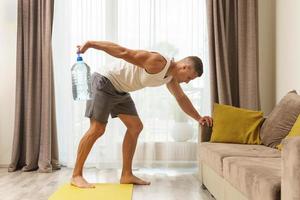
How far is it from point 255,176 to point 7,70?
10.4 feet

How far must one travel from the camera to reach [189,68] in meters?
3.10

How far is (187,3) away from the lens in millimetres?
4137

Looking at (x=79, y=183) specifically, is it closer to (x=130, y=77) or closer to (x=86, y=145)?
(x=86, y=145)

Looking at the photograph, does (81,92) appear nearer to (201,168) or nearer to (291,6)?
(201,168)

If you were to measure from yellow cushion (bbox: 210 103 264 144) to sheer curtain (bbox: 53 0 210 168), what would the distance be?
2.55ft

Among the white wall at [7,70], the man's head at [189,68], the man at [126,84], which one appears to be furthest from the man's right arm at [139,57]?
the white wall at [7,70]

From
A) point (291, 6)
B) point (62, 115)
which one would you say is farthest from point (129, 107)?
point (291, 6)

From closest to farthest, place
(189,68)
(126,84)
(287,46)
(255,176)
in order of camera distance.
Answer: (255,176), (189,68), (126,84), (287,46)

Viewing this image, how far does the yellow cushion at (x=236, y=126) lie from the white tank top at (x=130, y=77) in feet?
1.83

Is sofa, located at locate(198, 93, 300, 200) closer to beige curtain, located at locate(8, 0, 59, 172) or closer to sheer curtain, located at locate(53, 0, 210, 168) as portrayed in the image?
sheer curtain, located at locate(53, 0, 210, 168)

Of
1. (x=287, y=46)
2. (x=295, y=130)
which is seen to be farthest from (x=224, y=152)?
(x=287, y=46)

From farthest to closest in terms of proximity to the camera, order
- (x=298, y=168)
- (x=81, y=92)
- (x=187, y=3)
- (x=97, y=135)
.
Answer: (x=187, y=3) < (x=81, y=92) < (x=97, y=135) < (x=298, y=168)

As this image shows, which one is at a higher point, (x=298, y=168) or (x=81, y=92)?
(x=81, y=92)

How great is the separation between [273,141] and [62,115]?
219 cm
